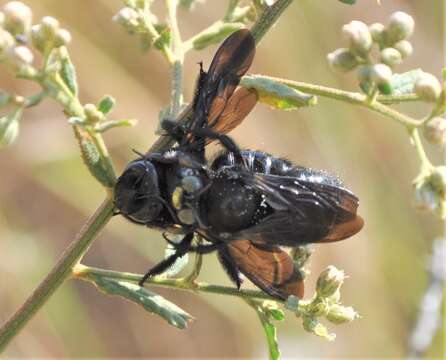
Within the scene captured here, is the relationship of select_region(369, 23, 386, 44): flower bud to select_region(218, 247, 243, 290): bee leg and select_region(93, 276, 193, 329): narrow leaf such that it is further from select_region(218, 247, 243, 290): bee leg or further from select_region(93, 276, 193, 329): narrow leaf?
select_region(93, 276, 193, 329): narrow leaf

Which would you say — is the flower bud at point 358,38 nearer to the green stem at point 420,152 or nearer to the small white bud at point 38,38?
the green stem at point 420,152

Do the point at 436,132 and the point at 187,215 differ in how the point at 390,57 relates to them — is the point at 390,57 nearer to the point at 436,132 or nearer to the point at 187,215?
the point at 436,132

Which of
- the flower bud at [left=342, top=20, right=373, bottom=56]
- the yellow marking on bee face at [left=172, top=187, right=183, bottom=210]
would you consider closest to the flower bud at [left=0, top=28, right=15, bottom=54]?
the yellow marking on bee face at [left=172, top=187, right=183, bottom=210]

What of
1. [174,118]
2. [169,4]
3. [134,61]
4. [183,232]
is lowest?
[134,61]

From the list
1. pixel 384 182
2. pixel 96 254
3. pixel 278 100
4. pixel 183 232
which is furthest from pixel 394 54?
pixel 96 254

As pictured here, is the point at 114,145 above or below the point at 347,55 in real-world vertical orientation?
below

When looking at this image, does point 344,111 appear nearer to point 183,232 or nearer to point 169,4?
point 169,4
